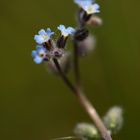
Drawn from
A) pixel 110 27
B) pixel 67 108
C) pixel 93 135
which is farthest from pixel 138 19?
pixel 93 135

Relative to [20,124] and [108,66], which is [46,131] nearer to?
[20,124]

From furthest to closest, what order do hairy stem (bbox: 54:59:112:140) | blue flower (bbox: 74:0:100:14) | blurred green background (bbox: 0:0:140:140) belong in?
blurred green background (bbox: 0:0:140:140)
blue flower (bbox: 74:0:100:14)
hairy stem (bbox: 54:59:112:140)

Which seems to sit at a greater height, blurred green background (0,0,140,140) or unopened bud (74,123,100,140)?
blurred green background (0,0,140,140)

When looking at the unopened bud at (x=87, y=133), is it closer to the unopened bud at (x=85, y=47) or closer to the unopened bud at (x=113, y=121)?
the unopened bud at (x=113, y=121)

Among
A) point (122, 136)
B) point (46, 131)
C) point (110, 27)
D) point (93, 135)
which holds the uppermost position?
point (110, 27)

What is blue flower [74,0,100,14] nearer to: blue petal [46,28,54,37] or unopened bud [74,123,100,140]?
blue petal [46,28,54,37]

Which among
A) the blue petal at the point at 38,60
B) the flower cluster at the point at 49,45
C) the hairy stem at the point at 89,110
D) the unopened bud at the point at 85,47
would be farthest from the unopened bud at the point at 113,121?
the blue petal at the point at 38,60

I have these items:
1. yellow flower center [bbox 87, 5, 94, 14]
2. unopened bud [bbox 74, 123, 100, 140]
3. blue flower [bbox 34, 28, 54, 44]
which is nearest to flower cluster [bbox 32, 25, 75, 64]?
blue flower [bbox 34, 28, 54, 44]
